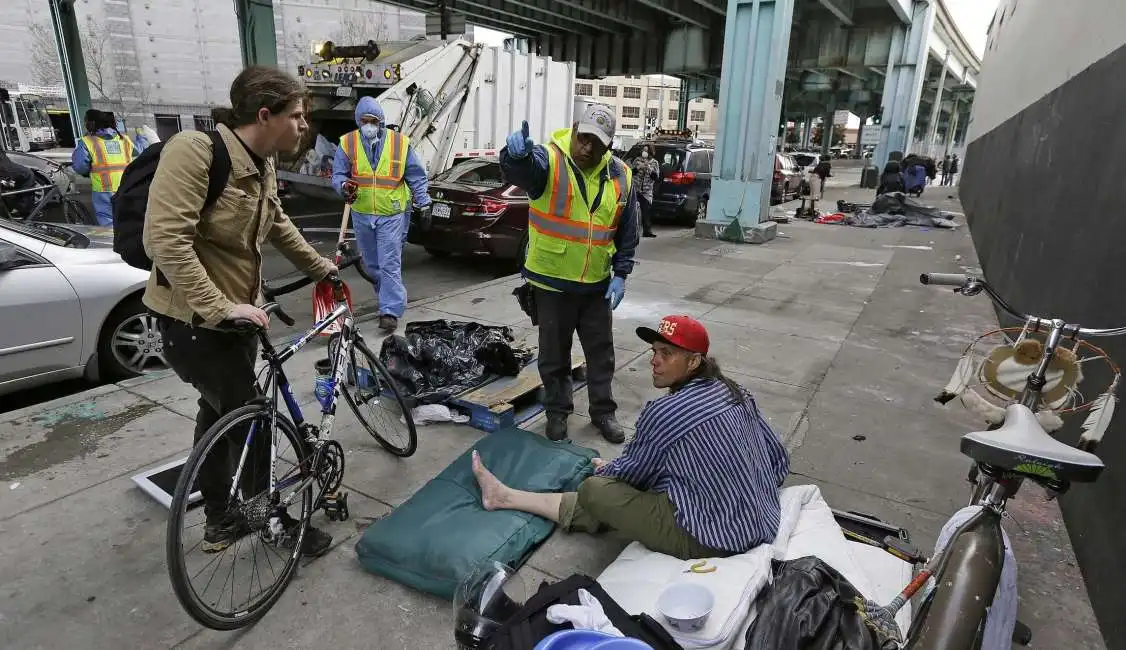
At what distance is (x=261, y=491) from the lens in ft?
8.30

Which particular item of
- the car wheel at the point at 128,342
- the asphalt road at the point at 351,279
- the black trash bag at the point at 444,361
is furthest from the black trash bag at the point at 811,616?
the asphalt road at the point at 351,279

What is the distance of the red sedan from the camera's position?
7934 millimetres

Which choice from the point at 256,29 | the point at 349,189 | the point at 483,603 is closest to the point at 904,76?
the point at 256,29

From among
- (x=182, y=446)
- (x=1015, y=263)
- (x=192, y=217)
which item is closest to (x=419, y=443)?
(x=182, y=446)

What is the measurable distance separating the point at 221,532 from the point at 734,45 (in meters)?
11.5

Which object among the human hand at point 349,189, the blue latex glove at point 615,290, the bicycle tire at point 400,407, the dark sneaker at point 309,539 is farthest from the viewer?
the human hand at point 349,189

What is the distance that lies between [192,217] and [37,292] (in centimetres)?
277

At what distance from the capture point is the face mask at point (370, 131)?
19.1 ft

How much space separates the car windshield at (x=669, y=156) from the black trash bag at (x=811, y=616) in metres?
12.1

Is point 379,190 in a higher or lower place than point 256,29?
lower

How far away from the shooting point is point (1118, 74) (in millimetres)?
4133

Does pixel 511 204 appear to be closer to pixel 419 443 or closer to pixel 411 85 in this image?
pixel 411 85

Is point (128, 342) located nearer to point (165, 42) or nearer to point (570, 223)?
point (570, 223)

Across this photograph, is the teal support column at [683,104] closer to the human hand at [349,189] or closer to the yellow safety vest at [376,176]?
the yellow safety vest at [376,176]
